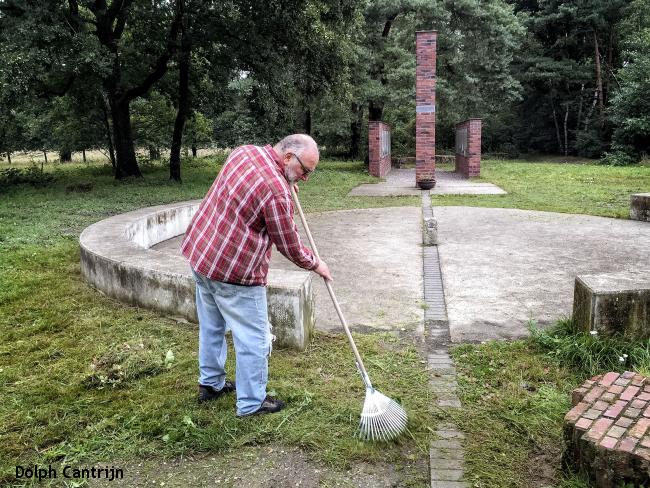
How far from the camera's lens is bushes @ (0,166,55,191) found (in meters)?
15.2

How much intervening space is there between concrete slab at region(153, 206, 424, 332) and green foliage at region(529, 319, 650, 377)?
109 cm

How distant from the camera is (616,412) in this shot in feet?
7.85

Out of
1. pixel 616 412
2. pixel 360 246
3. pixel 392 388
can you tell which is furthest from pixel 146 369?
pixel 360 246

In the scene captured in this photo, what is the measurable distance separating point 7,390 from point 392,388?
7.52 feet

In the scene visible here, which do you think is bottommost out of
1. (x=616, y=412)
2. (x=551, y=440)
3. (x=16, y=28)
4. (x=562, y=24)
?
(x=551, y=440)

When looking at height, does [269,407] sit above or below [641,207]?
below

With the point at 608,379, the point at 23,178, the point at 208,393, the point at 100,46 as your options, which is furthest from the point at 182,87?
the point at 608,379

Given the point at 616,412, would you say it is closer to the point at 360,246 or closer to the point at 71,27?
the point at 360,246

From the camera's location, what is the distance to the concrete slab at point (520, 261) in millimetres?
4574

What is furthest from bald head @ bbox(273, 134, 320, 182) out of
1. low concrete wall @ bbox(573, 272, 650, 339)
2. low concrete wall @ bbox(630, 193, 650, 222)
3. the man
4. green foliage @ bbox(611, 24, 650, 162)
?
green foliage @ bbox(611, 24, 650, 162)

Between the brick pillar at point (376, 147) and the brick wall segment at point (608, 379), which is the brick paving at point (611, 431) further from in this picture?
the brick pillar at point (376, 147)

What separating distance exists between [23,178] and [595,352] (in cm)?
1623

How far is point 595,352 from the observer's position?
3553 millimetres

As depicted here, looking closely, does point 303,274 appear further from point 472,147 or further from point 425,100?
point 472,147
